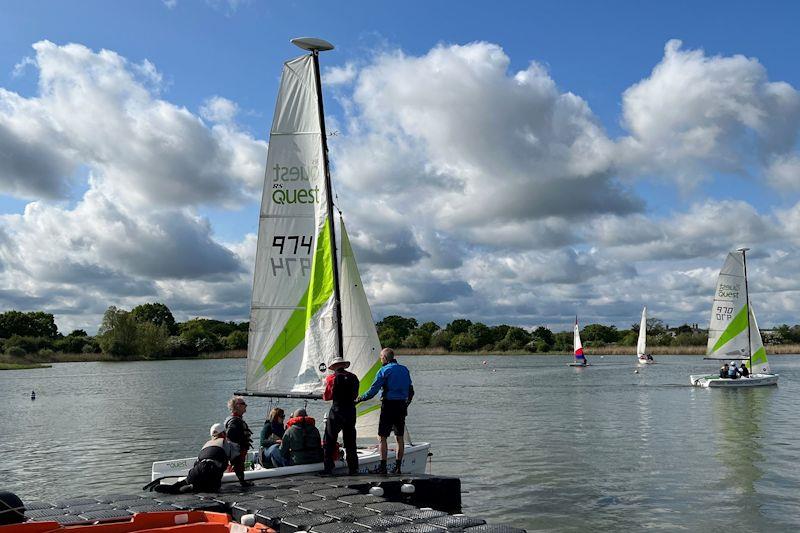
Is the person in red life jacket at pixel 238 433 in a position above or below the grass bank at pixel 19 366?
above

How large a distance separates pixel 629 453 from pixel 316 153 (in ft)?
44.0

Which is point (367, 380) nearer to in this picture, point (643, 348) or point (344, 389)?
point (344, 389)

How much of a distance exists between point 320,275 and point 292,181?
2000 millimetres

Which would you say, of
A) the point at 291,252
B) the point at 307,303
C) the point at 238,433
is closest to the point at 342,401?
the point at 238,433

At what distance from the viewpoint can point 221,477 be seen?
11.7 m

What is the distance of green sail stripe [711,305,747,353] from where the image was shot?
46375 mm

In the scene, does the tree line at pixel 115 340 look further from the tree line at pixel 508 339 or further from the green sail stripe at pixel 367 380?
the green sail stripe at pixel 367 380

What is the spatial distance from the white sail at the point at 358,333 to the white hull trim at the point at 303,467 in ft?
3.04

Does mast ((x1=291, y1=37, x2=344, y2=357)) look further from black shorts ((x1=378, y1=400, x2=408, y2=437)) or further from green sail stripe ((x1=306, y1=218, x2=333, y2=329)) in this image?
black shorts ((x1=378, y1=400, x2=408, y2=437))

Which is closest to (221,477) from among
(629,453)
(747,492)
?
(747,492)

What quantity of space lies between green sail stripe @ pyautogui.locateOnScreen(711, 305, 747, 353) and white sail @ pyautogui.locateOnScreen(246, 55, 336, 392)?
39.4 meters

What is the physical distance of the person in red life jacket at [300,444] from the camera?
13.2 meters

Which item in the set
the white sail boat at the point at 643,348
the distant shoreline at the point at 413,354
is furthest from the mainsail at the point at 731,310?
the distant shoreline at the point at 413,354

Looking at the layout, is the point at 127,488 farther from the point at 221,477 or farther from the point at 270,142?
the point at 270,142
